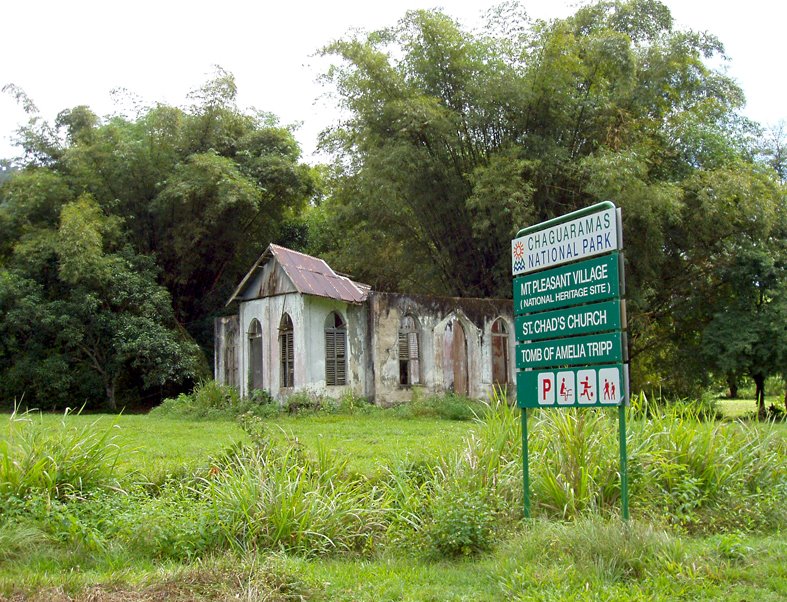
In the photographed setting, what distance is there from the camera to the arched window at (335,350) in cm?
1997

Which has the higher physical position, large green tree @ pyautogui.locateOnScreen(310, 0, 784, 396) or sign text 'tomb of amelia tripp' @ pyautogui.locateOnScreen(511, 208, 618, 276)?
large green tree @ pyautogui.locateOnScreen(310, 0, 784, 396)

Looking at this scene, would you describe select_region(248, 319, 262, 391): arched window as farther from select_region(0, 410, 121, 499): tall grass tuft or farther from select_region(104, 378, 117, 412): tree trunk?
select_region(0, 410, 121, 499): tall grass tuft

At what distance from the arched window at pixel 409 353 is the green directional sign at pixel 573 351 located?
44.6 feet

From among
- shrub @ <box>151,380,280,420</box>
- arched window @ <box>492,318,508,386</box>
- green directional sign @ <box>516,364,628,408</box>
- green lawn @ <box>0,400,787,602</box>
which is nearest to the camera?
green lawn @ <box>0,400,787,602</box>

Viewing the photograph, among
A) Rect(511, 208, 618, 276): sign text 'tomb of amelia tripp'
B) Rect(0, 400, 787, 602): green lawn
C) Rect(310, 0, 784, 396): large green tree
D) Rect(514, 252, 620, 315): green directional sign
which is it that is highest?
Rect(310, 0, 784, 396): large green tree

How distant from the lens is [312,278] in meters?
20.4

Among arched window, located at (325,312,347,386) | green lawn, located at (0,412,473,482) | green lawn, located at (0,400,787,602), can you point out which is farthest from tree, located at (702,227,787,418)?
green lawn, located at (0,400,787,602)

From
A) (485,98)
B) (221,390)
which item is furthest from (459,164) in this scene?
(221,390)

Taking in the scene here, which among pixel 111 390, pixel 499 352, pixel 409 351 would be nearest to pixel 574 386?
pixel 409 351

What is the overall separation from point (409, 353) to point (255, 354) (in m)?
4.19

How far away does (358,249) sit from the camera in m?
29.2

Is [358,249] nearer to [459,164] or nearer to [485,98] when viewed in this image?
[459,164]

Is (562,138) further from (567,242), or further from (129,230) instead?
(567,242)

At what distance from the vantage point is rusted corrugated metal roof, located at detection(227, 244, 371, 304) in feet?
64.6
